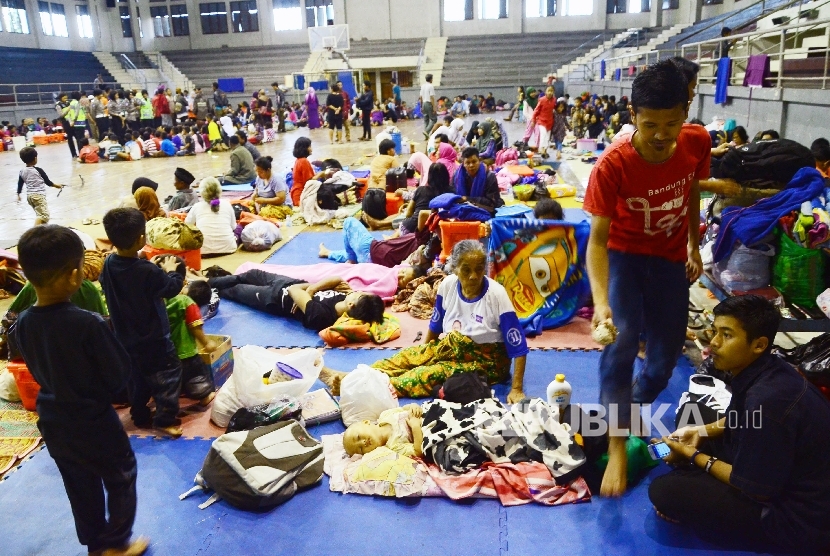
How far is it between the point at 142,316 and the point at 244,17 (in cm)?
3692

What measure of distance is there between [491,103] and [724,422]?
26648 millimetres

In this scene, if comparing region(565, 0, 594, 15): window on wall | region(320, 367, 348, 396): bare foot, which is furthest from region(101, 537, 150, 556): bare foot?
region(565, 0, 594, 15): window on wall

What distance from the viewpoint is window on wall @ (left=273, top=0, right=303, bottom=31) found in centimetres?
3512

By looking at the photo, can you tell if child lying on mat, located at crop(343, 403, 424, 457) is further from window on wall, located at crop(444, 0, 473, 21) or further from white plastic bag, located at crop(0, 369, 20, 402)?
window on wall, located at crop(444, 0, 473, 21)

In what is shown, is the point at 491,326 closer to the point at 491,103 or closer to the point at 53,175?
the point at 53,175

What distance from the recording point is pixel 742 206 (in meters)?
4.06

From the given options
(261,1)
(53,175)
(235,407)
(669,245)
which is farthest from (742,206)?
(261,1)

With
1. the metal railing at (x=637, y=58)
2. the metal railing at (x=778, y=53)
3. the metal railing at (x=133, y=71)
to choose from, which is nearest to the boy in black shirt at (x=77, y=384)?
the metal railing at (x=778, y=53)

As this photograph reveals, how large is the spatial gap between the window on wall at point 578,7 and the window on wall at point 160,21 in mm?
23610

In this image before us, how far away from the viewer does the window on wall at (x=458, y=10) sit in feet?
109

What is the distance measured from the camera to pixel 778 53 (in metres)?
8.82

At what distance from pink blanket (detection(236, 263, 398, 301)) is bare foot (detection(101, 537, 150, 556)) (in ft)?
10.3

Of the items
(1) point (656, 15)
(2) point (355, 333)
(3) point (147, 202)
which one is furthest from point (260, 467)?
(1) point (656, 15)

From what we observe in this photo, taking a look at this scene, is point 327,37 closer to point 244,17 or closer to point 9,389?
point 244,17
